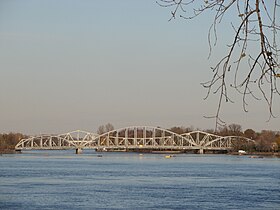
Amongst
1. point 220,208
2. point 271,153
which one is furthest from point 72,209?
point 271,153

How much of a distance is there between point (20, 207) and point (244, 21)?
20.4 metres

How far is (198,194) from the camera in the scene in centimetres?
2838

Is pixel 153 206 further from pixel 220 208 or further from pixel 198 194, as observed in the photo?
pixel 198 194

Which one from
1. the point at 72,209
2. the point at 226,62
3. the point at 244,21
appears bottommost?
the point at 72,209

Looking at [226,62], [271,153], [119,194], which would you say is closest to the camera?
[226,62]

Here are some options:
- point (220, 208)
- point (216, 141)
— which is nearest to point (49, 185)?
point (220, 208)

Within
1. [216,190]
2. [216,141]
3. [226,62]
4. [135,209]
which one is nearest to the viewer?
[226,62]

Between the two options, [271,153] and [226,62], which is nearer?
[226,62]

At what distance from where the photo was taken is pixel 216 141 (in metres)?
133

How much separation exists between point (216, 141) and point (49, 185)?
101 meters

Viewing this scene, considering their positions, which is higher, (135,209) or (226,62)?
(226,62)

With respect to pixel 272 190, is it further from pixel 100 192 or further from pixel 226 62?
pixel 226 62

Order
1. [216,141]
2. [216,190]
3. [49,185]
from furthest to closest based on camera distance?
[216,141] → [49,185] → [216,190]

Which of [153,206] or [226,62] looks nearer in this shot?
[226,62]
